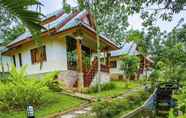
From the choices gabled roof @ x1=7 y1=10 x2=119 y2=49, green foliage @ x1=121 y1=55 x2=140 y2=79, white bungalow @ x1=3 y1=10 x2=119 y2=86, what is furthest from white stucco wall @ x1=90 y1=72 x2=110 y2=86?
green foliage @ x1=121 y1=55 x2=140 y2=79

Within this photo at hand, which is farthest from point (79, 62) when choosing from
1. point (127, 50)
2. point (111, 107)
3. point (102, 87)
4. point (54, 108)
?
point (127, 50)

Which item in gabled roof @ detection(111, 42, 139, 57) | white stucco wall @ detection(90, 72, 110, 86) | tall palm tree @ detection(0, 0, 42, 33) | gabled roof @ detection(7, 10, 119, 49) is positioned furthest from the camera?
gabled roof @ detection(111, 42, 139, 57)

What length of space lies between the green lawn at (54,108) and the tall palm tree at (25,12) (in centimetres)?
673

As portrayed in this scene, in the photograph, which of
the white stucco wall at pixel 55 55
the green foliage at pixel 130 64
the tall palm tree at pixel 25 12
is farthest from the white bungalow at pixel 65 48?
the tall palm tree at pixel 25 12

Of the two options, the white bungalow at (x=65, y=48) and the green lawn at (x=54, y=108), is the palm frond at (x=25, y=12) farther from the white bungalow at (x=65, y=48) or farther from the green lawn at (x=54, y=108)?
the white bungalow at (x=65, y=48)

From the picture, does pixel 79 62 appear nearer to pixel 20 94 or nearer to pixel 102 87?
pixel 102 87

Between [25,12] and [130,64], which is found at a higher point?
[25,12]

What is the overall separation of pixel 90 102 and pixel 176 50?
317 inches

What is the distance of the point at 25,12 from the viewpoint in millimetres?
3248

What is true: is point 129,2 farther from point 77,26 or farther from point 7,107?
point 77,26

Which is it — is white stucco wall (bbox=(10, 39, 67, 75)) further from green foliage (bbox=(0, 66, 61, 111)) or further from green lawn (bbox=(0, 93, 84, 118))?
green foliage (bbox=(0, 66, 61, 111))

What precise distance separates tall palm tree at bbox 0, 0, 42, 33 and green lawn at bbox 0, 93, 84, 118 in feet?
22.1

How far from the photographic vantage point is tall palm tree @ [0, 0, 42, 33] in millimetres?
3215

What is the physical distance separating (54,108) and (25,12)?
7.86 meters
